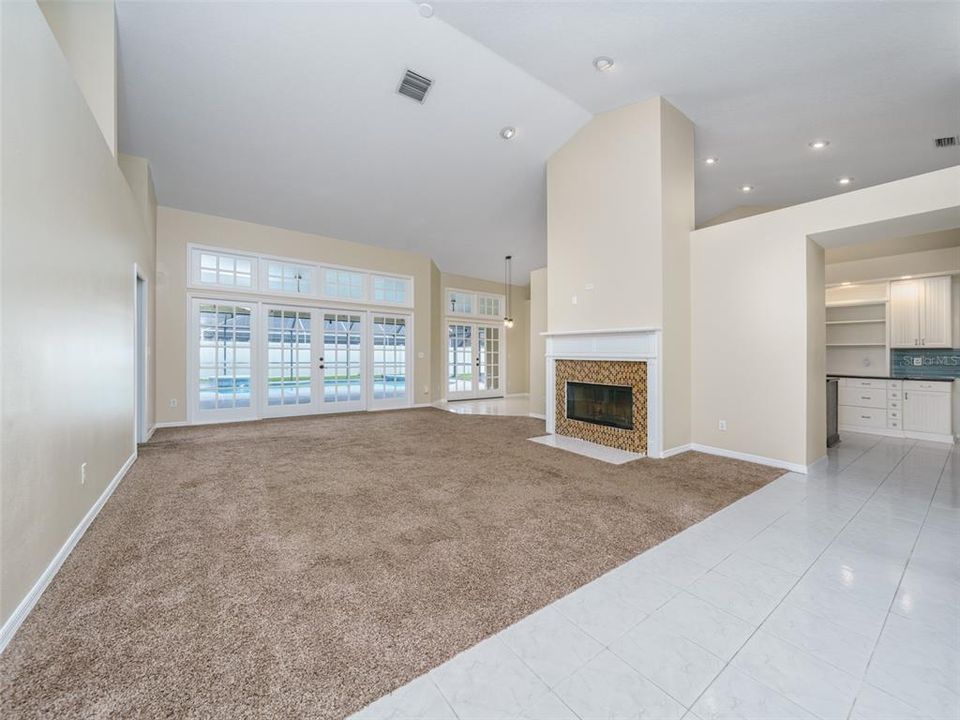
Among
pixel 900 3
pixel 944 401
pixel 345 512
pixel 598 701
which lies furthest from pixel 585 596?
pixel 944 401

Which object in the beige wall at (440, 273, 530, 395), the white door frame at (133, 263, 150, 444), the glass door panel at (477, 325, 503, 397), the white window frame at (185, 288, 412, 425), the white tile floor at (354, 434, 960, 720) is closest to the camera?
the white tile floor at (354, 434, 960, 720)

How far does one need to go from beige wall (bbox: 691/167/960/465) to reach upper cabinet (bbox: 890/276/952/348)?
2556 mm

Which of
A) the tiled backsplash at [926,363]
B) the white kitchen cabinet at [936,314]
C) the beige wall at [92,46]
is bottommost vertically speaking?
the tiled backsplash at [926,363]

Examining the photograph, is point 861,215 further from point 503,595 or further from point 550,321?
point 503,595

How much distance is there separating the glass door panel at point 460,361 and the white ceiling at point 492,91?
3924 millimetres

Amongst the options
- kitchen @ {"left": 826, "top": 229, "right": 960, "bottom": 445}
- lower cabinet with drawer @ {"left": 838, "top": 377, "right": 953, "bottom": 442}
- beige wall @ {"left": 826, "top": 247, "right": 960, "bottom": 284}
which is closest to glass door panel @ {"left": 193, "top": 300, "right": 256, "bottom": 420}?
kitchen @ {"left": 826, "top": 229, "right": 960, "bottom": 445}

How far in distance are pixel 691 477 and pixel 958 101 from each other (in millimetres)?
4590

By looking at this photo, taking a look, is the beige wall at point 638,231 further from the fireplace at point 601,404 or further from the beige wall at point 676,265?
the fireplace at point 601,404

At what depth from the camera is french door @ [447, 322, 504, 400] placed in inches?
380

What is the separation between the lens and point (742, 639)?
4.95ft

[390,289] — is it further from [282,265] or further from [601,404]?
[601,404]

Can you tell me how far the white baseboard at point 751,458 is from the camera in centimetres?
369

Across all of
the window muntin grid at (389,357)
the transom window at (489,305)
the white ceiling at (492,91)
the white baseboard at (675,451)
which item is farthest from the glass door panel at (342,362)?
the white baseboard at (675,451)

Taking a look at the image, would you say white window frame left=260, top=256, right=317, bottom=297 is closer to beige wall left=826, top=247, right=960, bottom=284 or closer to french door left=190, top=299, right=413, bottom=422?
french door left=190, top=299, right=413, bottom=422
